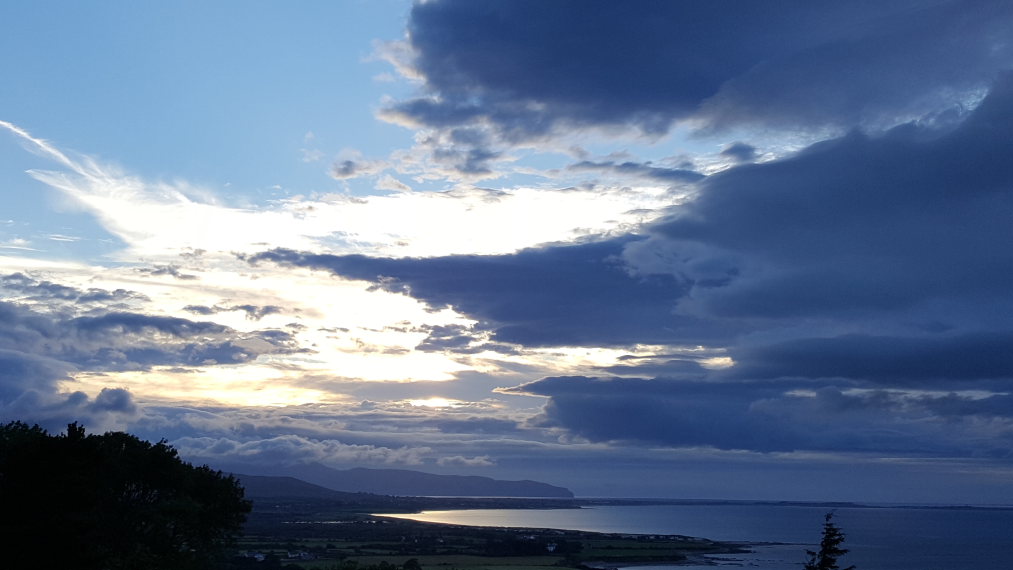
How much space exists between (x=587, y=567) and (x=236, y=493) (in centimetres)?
11693

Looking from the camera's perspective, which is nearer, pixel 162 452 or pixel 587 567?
pixel 162 452

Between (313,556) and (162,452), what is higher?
(162,452)

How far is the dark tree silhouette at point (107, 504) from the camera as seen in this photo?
43125 millimetres

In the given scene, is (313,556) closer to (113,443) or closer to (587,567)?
(587,567)

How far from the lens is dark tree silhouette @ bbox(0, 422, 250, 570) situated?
43125 mm

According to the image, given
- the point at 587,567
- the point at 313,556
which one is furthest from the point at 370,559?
the point at 587,567

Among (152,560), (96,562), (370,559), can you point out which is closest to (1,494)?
(96,562)

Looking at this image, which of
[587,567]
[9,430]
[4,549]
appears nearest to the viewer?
[4,549]

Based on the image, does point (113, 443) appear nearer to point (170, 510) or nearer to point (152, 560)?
point (170, 510)

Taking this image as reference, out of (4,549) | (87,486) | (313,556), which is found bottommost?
(313,556)

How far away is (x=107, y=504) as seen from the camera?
69250 millimetres

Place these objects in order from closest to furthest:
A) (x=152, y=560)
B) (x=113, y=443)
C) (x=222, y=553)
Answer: (x=152, y=560)
(x=113, y=443)
(x=222, y=553)

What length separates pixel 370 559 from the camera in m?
162

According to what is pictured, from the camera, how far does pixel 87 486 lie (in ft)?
153
